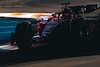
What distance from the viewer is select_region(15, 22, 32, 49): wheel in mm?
8500

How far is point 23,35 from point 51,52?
1200 mm

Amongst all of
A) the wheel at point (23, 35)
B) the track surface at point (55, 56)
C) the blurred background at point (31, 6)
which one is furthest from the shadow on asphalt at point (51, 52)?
the blurred background at point (31, 6)

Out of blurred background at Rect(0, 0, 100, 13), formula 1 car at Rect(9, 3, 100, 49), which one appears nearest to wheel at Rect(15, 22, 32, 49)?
formula 1 car at Rect(9, 3, 100, 49)

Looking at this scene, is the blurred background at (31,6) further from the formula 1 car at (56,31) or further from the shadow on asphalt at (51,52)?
the shadow on asphalt at (51,52)

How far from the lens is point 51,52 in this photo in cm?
840

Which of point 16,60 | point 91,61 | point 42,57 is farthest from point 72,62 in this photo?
point 16,60

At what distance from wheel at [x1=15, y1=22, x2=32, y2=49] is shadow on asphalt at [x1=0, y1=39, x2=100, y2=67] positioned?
0.85 feet

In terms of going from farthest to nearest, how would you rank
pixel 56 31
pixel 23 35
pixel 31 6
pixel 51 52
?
pixel 31 6 < pixel 23 35 < pixel 56 31 < pixel 51 52

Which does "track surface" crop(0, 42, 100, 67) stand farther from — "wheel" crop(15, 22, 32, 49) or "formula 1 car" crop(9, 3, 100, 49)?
"formula 1 car" crop(9, 3, 100, 49)

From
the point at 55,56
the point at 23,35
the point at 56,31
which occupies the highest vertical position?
the point at 56,31

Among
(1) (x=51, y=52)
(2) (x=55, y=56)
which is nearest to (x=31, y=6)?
(1) (x=51, y=52)

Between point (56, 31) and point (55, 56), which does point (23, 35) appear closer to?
point (56, 31)

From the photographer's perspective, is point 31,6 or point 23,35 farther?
point 31,6

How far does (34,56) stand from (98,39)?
361 centimetres
